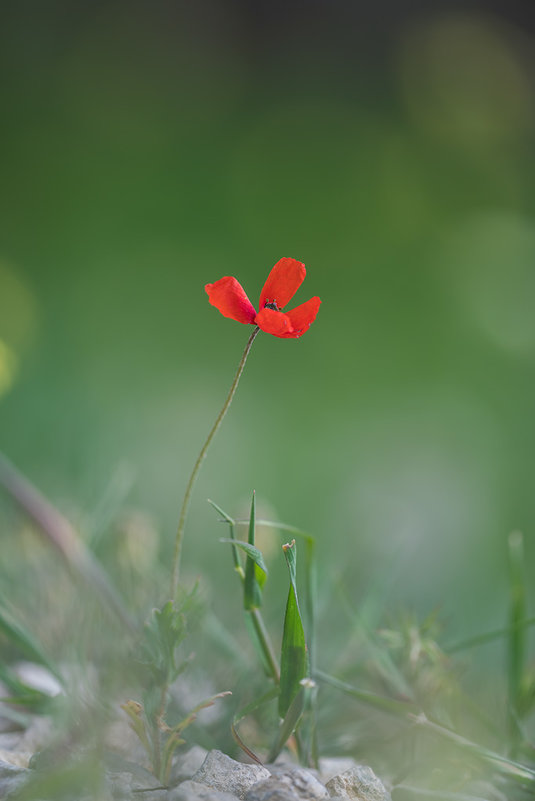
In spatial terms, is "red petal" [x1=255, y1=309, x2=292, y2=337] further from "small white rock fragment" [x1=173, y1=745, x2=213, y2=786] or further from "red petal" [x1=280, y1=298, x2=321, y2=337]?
"small white rock fragment" [x1=173, y1=745, x2=213, y2=786]

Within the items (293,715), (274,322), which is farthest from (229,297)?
(293,715)

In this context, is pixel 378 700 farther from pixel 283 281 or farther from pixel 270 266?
pixel 270 266

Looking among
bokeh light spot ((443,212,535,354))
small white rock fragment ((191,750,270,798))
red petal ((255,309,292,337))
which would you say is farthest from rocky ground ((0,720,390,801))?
bokeh light spot ((443,212,535,354))

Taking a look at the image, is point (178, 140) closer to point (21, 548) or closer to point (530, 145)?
point (530, 145)

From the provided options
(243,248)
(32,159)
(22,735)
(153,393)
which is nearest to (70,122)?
(32,159)

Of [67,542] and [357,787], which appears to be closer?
[357,787]

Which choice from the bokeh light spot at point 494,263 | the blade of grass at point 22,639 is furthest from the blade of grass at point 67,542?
the bokeh light spot at point 494,263
